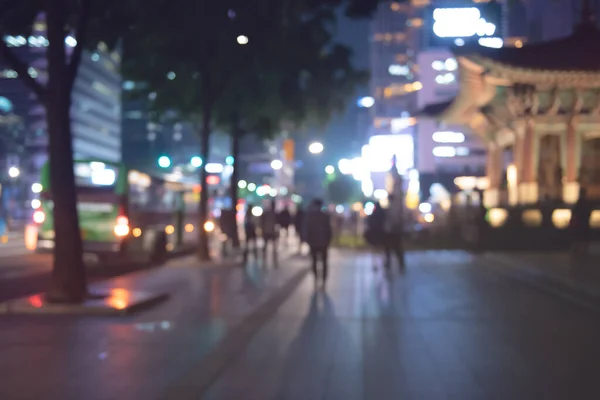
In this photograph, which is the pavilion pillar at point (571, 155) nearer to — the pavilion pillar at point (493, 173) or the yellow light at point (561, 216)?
the yellow light at point (561, 216)

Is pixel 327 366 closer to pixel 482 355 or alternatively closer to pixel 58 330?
pixel 482 355

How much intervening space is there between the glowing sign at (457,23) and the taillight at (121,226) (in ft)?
107

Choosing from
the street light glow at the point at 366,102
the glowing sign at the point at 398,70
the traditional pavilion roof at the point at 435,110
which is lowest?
the traditional pavilion roof at the point at 435,110

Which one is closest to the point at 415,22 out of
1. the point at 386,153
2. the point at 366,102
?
the point at 366,102

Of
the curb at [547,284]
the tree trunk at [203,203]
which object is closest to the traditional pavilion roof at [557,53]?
the curb at [547,284]

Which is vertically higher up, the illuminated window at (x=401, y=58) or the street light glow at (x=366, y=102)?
the illuminated window at (x=401, y=58)

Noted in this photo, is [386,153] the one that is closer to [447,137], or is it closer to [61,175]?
[61,175]

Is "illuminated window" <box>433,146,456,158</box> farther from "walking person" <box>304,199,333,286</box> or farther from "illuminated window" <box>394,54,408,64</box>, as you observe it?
"walking person" <box>304,199,333,286</box>

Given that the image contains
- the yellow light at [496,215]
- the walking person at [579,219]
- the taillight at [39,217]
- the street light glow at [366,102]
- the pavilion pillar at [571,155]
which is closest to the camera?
the walking person at [579,219]

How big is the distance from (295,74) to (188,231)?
18008mm

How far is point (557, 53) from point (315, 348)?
27627 millimetres

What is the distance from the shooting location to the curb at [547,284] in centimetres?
1573

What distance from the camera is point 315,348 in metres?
10.6

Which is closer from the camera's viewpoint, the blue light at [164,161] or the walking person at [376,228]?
the walking person at [376,228]
